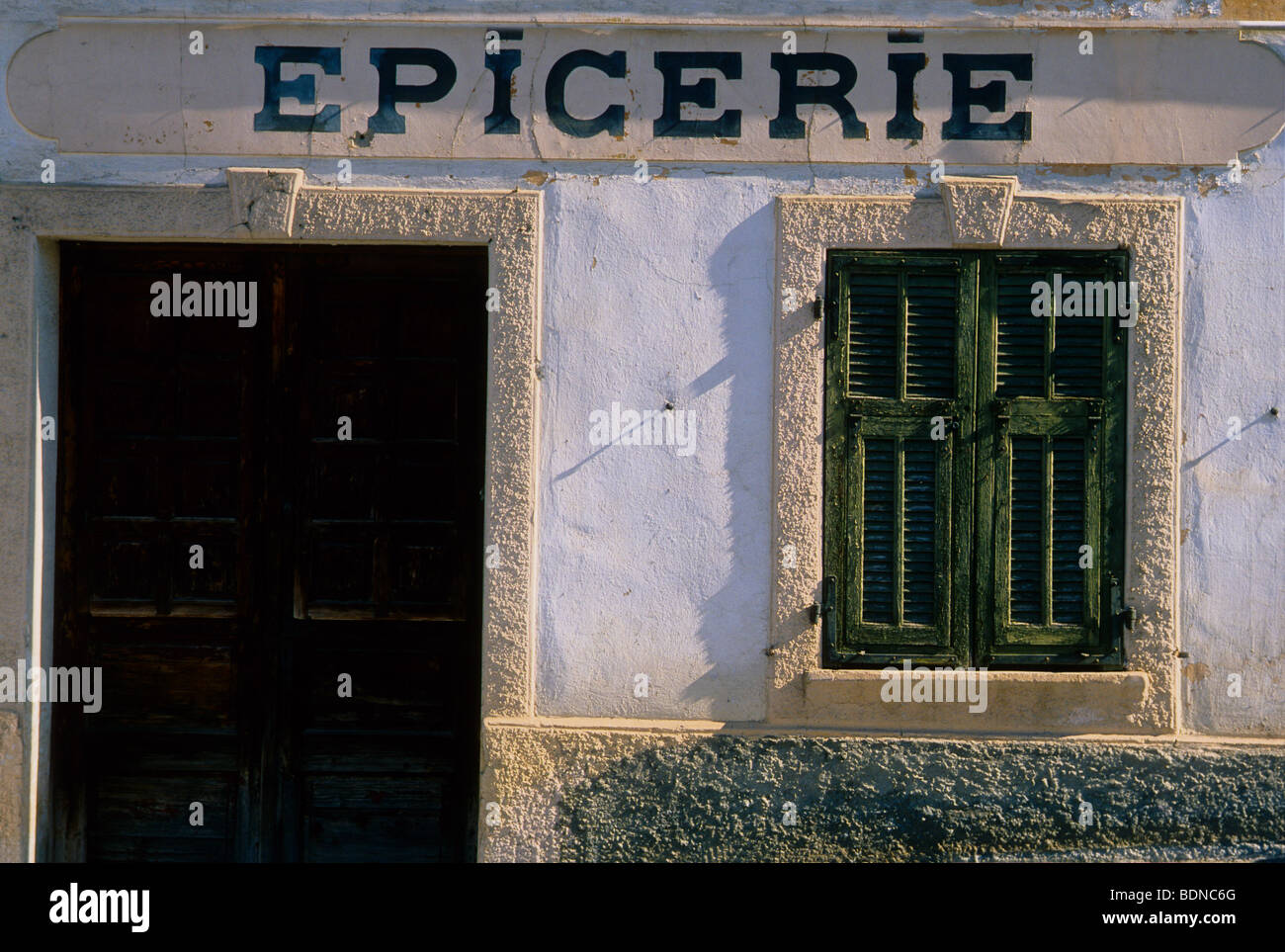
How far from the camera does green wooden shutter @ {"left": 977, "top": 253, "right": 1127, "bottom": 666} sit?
15.4 ft

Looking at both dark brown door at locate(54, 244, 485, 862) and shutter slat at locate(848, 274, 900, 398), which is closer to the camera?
shutter slat at locate(848, 274, 900, 398)

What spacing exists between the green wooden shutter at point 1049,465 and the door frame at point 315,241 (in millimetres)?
1892

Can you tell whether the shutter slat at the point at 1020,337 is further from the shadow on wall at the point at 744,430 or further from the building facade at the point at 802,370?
the shadow on wall at the point at 744,430

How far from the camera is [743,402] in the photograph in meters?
4.73

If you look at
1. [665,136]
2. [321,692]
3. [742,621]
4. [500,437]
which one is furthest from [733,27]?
[321,692]

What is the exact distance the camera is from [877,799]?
469 centimetres

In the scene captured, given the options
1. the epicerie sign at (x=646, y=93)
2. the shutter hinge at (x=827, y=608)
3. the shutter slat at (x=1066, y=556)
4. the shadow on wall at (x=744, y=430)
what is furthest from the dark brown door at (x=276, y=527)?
the shutter slat at (x=1066, y=556)

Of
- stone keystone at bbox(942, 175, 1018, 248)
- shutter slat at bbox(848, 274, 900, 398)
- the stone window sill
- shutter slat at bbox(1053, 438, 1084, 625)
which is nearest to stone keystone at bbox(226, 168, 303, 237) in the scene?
shutter slat at bbox(848, 274, 900, 398)

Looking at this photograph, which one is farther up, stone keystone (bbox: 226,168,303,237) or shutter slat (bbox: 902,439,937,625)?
stone keystone (bbox: 226,168,303,237)

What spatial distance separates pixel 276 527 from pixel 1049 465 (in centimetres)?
328

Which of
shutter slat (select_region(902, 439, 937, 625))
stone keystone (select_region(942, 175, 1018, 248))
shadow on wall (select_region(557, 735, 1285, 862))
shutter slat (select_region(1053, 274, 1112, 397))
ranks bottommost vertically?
shadow on wall (select_region(557, 735, 1285, 862))

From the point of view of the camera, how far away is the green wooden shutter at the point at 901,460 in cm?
471

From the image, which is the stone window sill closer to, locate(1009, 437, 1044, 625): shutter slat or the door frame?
locate(1009, 437, 1044, 625): shutter slat

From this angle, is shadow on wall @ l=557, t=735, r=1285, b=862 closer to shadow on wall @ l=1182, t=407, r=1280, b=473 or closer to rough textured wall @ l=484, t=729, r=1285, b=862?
rough textured wall @ l=484, t=729, r=1285, b=862
